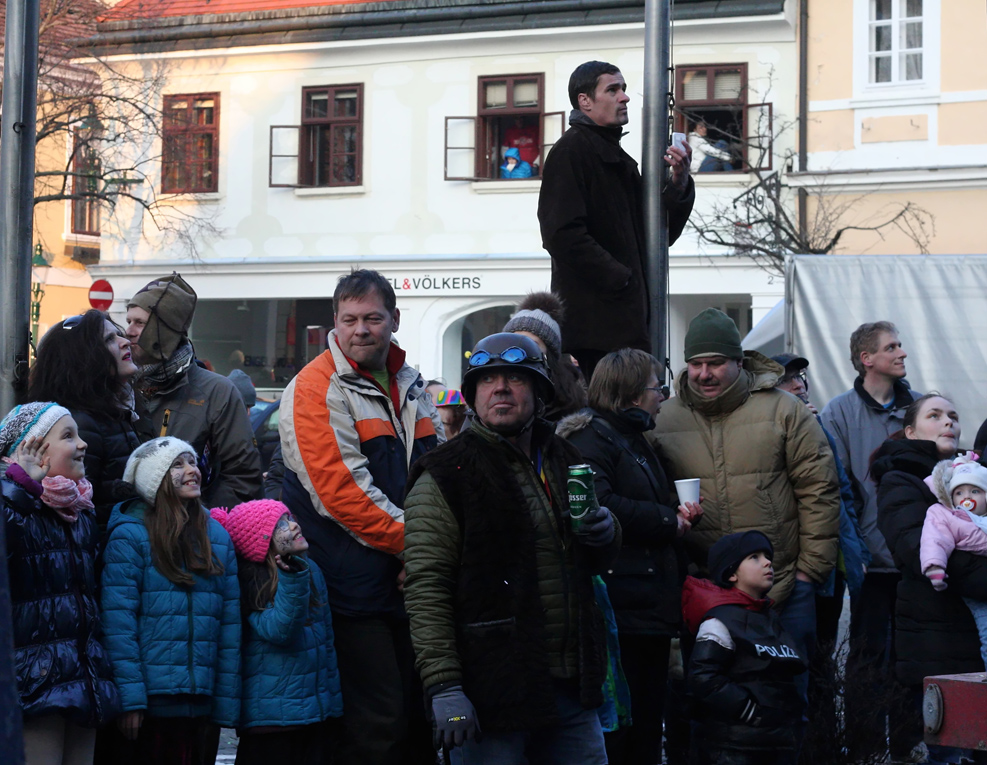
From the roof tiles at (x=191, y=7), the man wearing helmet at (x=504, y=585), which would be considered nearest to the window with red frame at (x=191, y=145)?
the roof tiles at (x=191, y=7)

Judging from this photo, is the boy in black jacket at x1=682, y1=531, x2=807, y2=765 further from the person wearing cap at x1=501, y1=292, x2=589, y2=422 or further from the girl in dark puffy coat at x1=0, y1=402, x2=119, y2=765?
the girl in dark puffy coat at x1=0, y1=402, x2=119, y2=765

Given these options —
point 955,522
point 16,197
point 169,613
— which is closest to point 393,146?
point 16,197

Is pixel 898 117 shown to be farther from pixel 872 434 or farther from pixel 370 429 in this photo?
pixel 370 429

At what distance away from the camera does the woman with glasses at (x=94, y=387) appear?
17.1ft

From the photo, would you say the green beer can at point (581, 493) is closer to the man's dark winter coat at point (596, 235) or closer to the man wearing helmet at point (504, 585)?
the man wearing helmet at point (504, 585)

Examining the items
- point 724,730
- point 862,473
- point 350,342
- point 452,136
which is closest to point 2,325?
point 350,342

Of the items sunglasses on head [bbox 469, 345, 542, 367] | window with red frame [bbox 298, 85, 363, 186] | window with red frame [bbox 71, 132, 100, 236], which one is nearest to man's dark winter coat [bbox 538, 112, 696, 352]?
sunglasses on head [bbox 469, 345, 542, 367]

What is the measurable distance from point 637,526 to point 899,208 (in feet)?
59.6

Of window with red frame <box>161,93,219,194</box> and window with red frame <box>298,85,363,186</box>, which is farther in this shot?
window with red frame <box>161,93,219,194</box>

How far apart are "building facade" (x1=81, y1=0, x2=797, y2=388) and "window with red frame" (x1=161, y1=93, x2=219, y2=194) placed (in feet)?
0.14

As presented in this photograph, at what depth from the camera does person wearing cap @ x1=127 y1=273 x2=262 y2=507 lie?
595 cm

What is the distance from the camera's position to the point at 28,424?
4.75 m

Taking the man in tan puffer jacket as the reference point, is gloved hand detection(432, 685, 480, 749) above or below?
below

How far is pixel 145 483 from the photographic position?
5.07 metres
